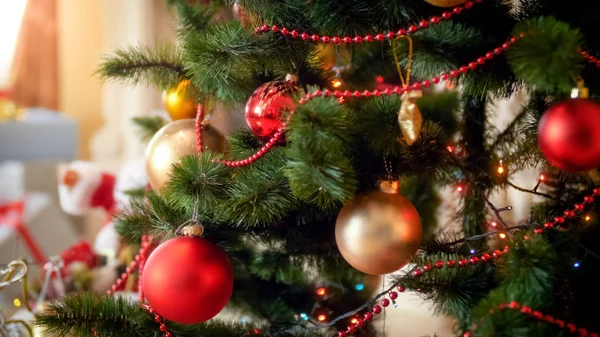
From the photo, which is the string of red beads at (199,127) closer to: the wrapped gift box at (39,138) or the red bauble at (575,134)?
the red bauble at (575,134)

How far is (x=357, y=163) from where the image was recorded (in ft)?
1.86

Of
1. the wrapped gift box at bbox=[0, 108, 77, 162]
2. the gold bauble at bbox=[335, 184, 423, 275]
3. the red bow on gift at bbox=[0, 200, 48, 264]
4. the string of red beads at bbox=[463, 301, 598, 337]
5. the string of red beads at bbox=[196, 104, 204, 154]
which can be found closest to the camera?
the string of red beads at bbox=[463, 301, 598, 337]

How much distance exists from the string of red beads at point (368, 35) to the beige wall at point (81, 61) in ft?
6.63

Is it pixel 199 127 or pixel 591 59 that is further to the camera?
pixel 199 127

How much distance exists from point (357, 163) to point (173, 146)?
0.23 meters

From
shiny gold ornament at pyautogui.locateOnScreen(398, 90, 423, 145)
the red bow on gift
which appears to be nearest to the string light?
shiny gold ornament at pyautogui.locateOnScreen(398, 90, 423, 145)

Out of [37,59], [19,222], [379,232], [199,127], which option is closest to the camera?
[379,232]

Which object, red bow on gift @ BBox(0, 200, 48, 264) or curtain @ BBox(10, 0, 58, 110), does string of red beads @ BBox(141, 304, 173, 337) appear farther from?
curtain @ BBox(10, 0, 58, 110)

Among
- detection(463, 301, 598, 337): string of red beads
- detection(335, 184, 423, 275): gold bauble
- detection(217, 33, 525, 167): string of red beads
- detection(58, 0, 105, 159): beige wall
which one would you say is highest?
detection(58, 0, 105, 159): beige wall

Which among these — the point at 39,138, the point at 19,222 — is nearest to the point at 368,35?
the point at 19,222

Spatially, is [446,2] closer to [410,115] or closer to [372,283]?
[410,115]

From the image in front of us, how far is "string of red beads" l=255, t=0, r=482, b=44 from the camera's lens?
513 millimetres

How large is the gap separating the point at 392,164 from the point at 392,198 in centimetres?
5

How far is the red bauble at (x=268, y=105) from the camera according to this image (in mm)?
570
